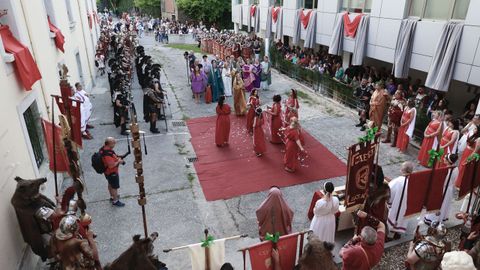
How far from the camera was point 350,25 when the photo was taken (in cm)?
1527

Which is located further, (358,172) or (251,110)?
(251,110)

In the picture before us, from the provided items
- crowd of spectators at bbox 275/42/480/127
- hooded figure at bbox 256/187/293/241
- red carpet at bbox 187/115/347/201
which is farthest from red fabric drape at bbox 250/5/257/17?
hooded figure at bbox 256/187/293/241

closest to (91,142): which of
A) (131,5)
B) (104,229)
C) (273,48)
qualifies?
(104,229)

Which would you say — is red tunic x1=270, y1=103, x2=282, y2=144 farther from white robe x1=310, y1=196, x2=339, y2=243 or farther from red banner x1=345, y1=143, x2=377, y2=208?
red banner x1=345, y1=143, x2=377, y2=208

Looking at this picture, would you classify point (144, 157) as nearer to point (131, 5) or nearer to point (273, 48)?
point (273, 48)

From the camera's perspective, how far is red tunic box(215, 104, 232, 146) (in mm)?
9977

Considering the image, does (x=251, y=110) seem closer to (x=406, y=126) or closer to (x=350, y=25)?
(x=406, y=126)

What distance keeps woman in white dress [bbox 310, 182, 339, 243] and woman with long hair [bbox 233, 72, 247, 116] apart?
748 centimetres

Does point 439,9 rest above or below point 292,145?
above

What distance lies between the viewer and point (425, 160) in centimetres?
921

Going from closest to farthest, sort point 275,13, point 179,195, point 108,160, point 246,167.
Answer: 1. point 108,160
2. point 179,195
3. point 246,167
4. point 275,13

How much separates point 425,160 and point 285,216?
536 cm

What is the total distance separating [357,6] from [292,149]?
9841 mm

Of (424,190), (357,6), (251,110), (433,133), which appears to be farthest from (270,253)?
(357,6)
